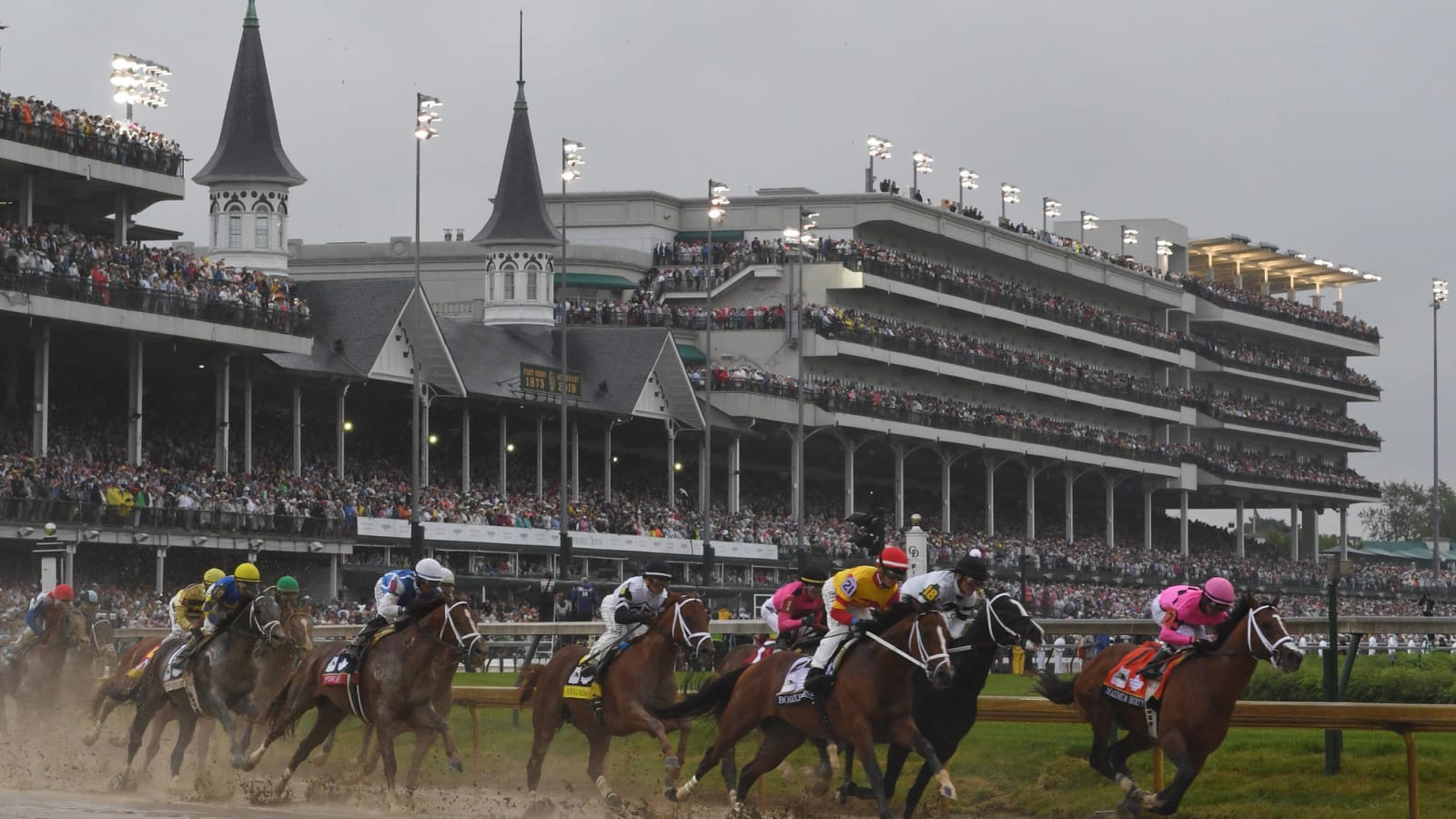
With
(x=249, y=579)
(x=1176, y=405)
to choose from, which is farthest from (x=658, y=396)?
(x=249, y=579)

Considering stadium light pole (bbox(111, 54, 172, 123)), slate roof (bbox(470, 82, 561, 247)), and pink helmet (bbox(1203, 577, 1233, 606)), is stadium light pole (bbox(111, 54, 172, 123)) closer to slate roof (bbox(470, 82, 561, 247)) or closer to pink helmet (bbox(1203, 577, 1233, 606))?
slate roof (bbox(470, 82, 561, 247))

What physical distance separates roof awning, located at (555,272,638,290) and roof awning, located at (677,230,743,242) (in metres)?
4.67

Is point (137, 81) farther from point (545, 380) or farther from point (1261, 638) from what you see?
point (1261, 638)

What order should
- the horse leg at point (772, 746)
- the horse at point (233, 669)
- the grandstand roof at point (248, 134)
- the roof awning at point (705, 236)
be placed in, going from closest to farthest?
the horse leg at point (772, 746)
the horse at point (233, 669)
the grandstand roof at point (248, 134)
the roof awning at point (705, 236)

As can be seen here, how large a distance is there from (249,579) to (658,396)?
44.0 m

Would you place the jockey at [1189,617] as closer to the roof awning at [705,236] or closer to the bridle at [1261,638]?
the bridle at [1261,638]

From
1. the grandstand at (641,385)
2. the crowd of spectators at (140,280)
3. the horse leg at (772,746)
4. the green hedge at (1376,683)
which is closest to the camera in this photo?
the horse leg at (772,746)

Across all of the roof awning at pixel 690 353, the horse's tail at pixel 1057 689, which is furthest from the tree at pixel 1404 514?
the horse's tail at pixel 1057 689

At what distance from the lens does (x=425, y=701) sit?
57.9 feet

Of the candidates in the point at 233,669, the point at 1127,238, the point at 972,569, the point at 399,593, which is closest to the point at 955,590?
the point at 972,569

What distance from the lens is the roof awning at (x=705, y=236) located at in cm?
8238

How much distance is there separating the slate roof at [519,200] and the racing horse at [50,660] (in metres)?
50.0

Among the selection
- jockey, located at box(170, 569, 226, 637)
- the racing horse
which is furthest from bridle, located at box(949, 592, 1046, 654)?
the racing horse

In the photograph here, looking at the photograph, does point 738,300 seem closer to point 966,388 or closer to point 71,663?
point 966,388
